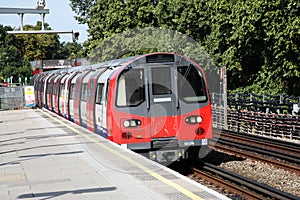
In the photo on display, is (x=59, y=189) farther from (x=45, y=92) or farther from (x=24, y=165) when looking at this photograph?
(x=45, y=92)

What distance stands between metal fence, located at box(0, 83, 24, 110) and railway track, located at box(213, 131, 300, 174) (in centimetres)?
2246

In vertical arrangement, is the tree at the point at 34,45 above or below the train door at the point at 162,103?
above

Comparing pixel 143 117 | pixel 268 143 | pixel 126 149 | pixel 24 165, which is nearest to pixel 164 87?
pixel 143 117

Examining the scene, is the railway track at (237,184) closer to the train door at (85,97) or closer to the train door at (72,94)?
the train door at (85,97)

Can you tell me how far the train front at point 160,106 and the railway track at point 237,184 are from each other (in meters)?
0.76

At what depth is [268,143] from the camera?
1883cm

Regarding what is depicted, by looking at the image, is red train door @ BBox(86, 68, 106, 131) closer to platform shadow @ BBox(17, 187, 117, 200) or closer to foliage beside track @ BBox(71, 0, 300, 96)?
platform shadow @ BBox(17, 187, 117, 200)

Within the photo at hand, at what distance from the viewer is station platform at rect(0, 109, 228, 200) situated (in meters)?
8.91

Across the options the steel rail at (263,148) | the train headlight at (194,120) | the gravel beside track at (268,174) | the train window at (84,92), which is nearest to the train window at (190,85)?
the train headlight at (194,120)

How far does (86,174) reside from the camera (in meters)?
10.9

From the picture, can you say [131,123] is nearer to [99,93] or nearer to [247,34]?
[99,93]

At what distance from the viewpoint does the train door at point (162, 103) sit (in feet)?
43.8

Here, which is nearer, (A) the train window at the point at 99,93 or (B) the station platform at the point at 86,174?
(B) the station platform at the point at 86,174

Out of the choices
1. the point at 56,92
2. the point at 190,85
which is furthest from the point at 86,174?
the point at 56,92
